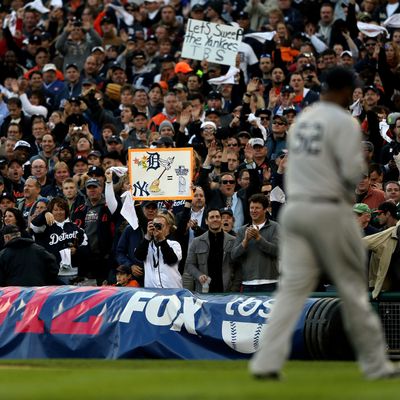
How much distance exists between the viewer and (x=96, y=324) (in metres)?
15.6

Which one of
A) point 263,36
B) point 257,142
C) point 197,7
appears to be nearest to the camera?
point 257,142

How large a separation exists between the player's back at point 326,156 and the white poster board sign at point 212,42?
14.2 metres

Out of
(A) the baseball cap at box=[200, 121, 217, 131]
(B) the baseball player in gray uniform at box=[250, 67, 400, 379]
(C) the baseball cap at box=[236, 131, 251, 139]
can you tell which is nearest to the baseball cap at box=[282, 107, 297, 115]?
(C) the baseball cap at box=[236, 131, 251, 139]

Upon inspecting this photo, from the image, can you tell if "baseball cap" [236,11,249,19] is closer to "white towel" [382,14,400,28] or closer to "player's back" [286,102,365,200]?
"white towel" [382,14,400,28]

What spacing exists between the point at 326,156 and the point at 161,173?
950 centimetres

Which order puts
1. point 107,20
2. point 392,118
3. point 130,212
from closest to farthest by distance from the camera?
point 130,212 < point 392,118 < point 107,20

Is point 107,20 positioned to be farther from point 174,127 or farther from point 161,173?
point 161,173

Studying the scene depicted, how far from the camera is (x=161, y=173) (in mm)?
18594

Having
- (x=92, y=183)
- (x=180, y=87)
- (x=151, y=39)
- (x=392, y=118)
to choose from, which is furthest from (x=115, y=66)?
(x=392, y=118)

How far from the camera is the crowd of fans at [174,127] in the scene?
1711 cm

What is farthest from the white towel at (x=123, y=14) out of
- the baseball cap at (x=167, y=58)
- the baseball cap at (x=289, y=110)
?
the baseball cap at (x=289, y=110)

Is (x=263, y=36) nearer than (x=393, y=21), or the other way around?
(x=393, y=21)

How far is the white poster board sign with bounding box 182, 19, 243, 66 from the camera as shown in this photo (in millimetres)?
23469

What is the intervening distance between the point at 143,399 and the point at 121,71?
1791 cm
